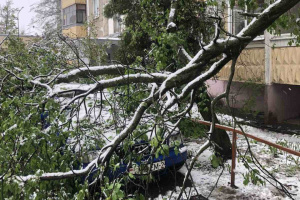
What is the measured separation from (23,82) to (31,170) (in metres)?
1.30

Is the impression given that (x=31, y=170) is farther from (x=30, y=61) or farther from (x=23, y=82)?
(x=30, y=61)

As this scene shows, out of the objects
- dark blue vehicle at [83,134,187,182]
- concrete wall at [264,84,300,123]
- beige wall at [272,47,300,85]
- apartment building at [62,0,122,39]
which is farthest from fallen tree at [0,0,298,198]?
apartment building at [62,0,122,39]

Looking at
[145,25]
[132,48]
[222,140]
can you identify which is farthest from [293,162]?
[132,48]

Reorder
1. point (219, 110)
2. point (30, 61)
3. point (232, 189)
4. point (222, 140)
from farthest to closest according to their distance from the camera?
point (219, 110) < point (222, 140) < point (30, 61) < point (232, 189)

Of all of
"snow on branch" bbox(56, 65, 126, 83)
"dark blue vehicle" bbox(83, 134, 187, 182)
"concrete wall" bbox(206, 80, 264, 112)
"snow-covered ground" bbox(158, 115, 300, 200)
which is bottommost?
"snow-covered ground" bbox(158, 115, 300, 200)

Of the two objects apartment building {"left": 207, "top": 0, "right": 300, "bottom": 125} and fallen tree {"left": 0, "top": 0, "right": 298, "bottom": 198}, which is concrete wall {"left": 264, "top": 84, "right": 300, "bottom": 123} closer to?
apartment building {"left": 207, "top": 0, "right": 300, "bottom": 125}

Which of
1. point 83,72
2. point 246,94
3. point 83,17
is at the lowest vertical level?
point 246,94

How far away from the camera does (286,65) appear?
949cm

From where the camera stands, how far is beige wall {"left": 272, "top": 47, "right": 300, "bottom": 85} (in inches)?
360

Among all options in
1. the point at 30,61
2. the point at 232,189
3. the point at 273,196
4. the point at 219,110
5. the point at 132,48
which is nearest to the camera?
the point at 273,196

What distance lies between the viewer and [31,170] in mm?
3275

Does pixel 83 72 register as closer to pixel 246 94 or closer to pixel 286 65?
pixel 286 65

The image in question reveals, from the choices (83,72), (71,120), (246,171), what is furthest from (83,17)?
(71,120)

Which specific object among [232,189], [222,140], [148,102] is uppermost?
[148,102]
